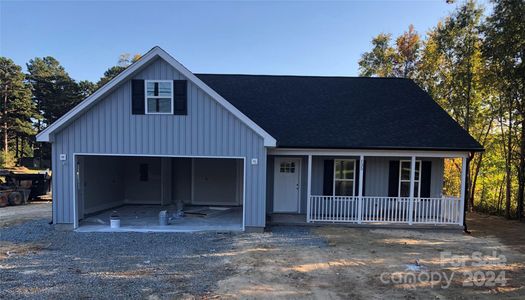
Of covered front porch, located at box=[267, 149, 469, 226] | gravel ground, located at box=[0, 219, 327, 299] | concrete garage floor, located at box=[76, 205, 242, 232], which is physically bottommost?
concrete garage floor, located at box=[76, 205, 242, 232]

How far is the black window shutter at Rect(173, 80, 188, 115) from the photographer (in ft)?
28.9

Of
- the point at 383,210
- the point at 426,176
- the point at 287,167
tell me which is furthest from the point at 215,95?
the point at 426,176

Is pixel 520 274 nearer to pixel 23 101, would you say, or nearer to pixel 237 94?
pixel 237 94

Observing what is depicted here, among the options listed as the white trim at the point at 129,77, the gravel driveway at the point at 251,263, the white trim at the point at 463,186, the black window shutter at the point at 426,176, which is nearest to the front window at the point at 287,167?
the gravel driveway at the point at 251,263

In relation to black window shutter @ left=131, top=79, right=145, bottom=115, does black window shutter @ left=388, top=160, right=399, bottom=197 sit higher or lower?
lower

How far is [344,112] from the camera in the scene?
455 inches

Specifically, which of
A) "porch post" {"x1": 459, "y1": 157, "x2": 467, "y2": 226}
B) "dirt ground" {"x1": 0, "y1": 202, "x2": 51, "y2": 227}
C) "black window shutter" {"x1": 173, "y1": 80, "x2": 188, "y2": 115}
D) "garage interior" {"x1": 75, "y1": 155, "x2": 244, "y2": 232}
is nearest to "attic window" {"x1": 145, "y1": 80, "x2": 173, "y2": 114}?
"black window shutter" {"x1": 173, "y1": 80, "x2": 188, "y2": 115}

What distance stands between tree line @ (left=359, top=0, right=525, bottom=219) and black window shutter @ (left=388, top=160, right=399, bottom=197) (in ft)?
16.6

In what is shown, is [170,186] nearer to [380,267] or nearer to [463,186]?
[380,267]

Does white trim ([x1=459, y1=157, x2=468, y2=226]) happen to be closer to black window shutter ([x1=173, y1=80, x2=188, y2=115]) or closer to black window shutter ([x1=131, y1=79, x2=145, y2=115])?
black window shutter ([x1=173, y1=80, x2=188, y2=115])

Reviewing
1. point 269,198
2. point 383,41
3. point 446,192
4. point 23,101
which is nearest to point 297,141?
point 269,198

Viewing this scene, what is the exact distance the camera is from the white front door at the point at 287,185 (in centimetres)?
1122

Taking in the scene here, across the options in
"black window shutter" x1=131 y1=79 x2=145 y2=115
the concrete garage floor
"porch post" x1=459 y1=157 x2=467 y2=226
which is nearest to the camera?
"black window shutter" x1=131 y1=79 x2=145 y2=115

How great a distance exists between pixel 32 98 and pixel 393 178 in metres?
41.9
